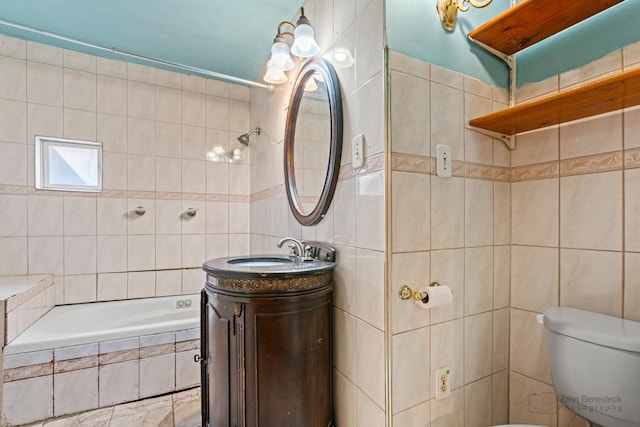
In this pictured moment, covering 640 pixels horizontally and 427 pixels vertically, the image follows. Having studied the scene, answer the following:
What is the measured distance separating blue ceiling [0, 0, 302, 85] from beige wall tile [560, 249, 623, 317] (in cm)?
193

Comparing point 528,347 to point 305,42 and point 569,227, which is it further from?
point 305,42

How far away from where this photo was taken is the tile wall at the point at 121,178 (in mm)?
2248

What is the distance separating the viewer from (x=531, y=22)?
1.16 metres

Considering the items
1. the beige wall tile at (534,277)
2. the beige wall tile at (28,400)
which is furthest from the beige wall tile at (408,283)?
the beige wall tile at (28,400)

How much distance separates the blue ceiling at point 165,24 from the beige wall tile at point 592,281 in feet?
6.32

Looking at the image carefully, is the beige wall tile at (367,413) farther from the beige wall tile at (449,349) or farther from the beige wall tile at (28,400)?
the beige wall tile at (28,400)

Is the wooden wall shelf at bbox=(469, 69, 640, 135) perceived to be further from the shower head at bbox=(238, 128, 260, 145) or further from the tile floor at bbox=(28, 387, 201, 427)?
the tile floor at bbox=(28, 387, 201, 427)

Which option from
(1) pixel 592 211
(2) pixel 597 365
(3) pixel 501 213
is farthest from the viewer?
(3) pixel 501 213

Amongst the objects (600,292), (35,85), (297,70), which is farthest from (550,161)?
(35,85)

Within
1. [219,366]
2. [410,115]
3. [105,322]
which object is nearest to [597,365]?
[410,115]

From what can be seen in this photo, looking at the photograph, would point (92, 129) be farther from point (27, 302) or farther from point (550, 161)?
point (550, 161)

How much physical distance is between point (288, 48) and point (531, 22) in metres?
1.13

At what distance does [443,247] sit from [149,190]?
8.12 feet

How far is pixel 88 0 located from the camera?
1.75m
